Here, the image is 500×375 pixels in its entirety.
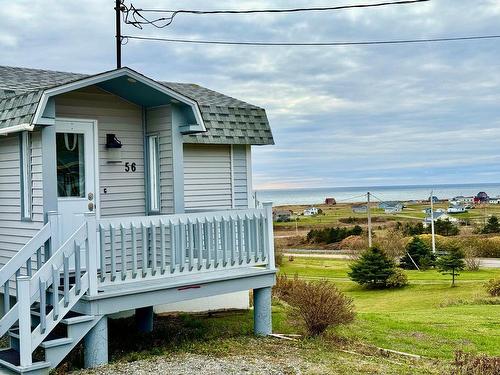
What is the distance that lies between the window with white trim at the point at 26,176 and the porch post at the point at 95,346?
6.44 ft

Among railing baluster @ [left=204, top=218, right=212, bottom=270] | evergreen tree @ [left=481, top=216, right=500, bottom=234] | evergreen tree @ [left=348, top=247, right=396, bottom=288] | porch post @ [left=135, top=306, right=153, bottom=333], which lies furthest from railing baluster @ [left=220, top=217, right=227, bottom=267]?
evergreen tree @ [left=481, top=216, right=500, bottom=234]

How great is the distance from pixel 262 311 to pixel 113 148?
3.30 meters

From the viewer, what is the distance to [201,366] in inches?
278

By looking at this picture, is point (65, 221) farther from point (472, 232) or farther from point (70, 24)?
point (472, 232)

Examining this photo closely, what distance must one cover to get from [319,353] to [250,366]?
4.35 ft

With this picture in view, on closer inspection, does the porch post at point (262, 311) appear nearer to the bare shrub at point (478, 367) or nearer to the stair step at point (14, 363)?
the bare shrub at point (478, 367)

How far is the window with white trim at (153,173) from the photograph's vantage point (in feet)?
30.6

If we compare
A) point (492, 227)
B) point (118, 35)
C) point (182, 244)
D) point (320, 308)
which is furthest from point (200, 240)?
point (492, 227)

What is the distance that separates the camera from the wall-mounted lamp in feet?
29.1

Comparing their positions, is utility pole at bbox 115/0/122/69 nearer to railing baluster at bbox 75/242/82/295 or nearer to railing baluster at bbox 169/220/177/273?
railing baluster at bbox 169/220/177/273

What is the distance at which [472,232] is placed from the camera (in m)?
49.3

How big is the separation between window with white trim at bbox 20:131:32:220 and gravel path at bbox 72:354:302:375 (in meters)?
2.44

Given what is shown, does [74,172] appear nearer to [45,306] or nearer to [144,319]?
[45,306]

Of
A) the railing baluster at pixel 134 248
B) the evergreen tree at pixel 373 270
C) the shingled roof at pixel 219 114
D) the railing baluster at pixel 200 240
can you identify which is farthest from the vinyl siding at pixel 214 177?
the evergreen tree at pixel 373 270
